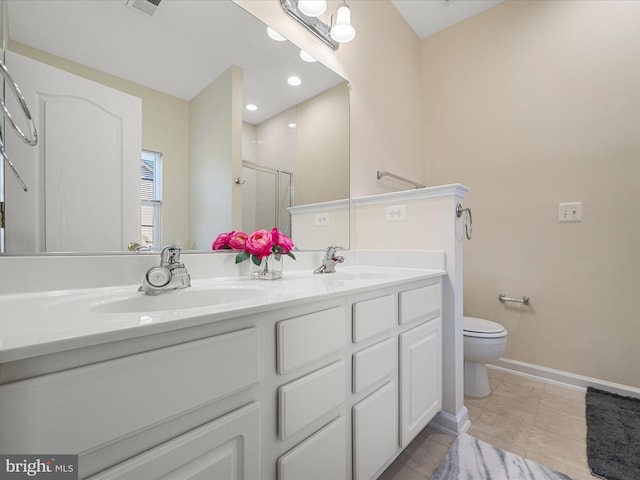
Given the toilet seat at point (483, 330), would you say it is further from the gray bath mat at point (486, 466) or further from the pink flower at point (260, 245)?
the pink flower at point (260, 245)

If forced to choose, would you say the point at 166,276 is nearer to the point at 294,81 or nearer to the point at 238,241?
the point at 238,241

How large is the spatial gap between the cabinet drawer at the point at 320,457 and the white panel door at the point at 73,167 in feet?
2.54

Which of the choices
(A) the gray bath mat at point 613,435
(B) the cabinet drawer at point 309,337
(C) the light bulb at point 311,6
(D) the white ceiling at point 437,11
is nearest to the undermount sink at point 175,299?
(B) the cabinet drawer at point 309,337

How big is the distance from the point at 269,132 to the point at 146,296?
89 centimetres

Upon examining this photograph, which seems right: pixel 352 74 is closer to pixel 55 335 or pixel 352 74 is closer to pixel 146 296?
pixel 146 296

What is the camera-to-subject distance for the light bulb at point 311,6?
1.41 metres

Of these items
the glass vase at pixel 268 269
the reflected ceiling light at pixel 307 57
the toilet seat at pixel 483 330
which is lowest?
the toilet seat at pixel 483 330

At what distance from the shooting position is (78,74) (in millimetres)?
847

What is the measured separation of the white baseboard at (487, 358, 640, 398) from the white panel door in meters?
2.42

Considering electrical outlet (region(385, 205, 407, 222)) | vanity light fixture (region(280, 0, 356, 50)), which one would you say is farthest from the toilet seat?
vanity light fixture (region(280, 0, 356, 50))

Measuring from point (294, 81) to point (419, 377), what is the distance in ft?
4.89

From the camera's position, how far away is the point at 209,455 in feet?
1.82

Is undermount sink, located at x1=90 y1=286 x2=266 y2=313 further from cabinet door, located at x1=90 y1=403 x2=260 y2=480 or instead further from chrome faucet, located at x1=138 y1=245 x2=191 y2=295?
cabinet door, located at x1=90 y1=403 x2=260 y2=480

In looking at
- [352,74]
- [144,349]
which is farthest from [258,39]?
[144,349]
